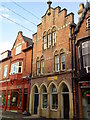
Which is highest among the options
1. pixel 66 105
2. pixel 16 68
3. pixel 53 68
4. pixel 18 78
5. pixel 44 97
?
pixel 16 68

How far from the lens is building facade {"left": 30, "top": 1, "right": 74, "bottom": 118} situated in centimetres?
1513

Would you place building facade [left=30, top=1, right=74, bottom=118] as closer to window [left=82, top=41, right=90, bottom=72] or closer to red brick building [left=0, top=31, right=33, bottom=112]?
red brick building [left=0, top=31, right=33, bottom=112]

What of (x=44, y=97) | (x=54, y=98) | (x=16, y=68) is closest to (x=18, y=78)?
(x=16, y=68)

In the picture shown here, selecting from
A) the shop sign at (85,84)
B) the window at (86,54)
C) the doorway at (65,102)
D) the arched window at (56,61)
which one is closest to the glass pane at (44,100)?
the doorway at (65,102)

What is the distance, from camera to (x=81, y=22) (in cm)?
1478

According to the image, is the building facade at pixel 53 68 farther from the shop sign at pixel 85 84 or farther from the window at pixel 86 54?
the window at pixel 86 54

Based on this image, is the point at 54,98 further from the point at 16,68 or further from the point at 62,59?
the point at 16,68

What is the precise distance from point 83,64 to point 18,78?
11.5 meters

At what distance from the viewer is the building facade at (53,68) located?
15.1 metres

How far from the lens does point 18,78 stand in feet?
71.4

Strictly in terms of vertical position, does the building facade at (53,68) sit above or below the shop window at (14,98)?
above

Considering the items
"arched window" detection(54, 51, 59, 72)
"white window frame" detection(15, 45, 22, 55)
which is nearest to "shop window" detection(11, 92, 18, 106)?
"white window frame" detection(15, 45, 22, 55)

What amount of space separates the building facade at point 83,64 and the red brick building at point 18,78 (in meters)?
8.06

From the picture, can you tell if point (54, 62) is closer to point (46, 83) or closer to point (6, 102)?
point (46, 83)
